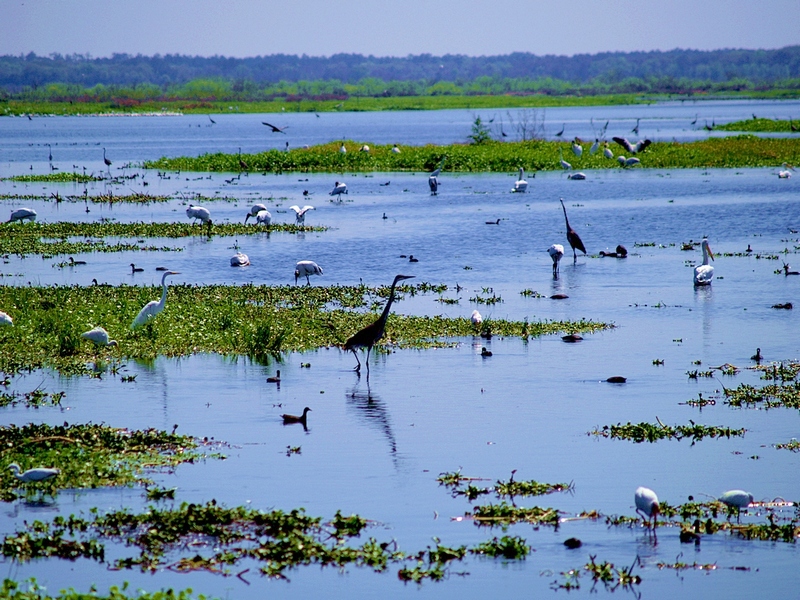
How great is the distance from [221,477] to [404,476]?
1.95 m

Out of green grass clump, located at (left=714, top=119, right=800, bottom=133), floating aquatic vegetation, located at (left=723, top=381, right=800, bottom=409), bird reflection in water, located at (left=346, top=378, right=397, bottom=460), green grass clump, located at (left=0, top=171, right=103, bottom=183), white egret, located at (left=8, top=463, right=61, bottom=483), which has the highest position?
green grass clump, located at (left=714, top=119, right=800, bottom=133)

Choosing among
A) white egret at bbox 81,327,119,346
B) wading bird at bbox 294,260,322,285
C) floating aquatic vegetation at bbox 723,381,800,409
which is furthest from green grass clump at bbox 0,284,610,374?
floating aquatic vegetation at bbox 723,381,800,409

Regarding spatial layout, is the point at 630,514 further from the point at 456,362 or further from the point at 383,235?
the point at 383,235

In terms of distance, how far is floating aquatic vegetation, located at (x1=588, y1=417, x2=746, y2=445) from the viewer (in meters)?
12.2

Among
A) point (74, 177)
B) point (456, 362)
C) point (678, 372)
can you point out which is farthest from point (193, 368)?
point (74, 177)

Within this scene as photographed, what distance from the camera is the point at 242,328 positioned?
57.1 feet

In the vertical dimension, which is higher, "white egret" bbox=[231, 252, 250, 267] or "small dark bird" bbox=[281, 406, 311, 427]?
"white egret" bbox=[231, 252, 250, 267]

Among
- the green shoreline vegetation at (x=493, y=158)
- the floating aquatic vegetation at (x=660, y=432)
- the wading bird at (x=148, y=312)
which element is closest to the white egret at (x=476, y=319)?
the wading bird at (x=148, y=312)

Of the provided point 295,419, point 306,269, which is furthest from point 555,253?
point 295,419

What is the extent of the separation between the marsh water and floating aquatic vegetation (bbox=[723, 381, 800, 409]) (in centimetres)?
27

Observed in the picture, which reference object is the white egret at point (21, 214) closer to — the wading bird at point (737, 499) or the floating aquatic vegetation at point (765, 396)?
the floating aquatic vegetation at point (765, 396)

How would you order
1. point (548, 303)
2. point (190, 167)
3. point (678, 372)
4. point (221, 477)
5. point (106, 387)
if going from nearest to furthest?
1. point (221, 477)
2. point (106, 387)
3. point (678, 372)
4. point (548, 303)
5. point (190, 167)

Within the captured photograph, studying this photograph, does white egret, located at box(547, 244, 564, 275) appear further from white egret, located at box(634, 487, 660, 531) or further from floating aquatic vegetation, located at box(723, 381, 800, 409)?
white egret, located at box(634, 487, 660, 531)

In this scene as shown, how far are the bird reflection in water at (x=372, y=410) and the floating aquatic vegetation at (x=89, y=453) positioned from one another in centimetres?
220
